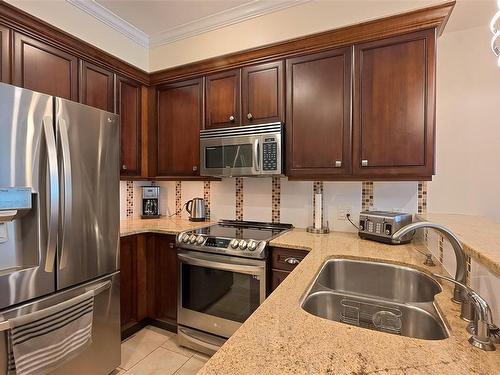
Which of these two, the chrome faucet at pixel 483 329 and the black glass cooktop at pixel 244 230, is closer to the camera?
the chrome faucet at pixel 483 329

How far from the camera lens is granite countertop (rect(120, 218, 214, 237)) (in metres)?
2.19

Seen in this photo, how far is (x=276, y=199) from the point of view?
2439mm

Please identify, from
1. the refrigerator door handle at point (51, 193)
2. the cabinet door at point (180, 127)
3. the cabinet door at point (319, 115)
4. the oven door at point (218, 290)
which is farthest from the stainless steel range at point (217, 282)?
the refrigerator door handle at point (51, 193)

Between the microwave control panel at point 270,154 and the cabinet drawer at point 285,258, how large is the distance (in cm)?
61

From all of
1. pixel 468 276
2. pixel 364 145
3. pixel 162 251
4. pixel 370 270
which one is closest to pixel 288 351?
pixel 468 276

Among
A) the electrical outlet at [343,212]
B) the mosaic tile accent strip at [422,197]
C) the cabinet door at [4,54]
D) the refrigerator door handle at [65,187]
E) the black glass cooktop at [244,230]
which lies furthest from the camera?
the electrical outlet at [343,212]

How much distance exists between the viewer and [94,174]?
161 cm

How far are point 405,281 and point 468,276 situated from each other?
1.36 ft

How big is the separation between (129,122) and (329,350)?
2.49m

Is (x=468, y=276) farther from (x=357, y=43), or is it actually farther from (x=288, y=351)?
(x=357, y=43)

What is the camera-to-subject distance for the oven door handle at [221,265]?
182 centimetres

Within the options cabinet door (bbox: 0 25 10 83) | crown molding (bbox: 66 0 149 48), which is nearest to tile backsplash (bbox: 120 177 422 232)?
cabinet door (bbox: 0 25 10 83)

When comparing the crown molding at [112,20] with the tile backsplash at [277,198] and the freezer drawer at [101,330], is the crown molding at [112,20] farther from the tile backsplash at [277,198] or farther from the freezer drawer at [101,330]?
the freezer drawer at [101,330]

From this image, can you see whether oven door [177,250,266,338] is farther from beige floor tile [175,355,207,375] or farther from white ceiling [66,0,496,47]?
white ceiling [66,0,496,47]
